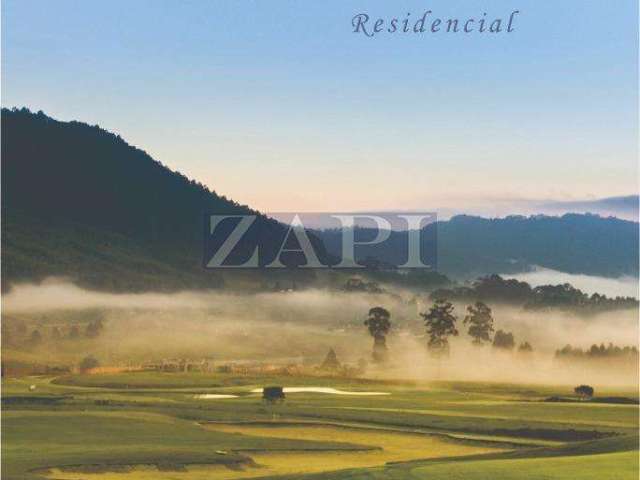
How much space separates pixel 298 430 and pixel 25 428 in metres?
10.7

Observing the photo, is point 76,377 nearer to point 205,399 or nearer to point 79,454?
point 205,399

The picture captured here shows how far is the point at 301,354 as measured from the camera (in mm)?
55125

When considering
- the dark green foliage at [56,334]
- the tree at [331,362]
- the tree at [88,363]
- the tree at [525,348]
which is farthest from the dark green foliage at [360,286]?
the dark green foliage at [56,334]

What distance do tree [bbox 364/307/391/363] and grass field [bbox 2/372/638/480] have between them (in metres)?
3.44

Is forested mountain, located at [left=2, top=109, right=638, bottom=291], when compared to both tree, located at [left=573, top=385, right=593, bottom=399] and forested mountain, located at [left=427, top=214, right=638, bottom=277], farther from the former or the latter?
tree, located at [left=573, top=385, right=593, bottom=399]

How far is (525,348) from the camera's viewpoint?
51.0 metres

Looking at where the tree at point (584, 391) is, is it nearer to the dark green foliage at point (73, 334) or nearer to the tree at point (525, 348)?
the tree at point (525, 348)

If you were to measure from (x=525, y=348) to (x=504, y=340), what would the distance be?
1123mm

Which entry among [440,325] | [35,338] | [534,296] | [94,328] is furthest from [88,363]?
[534,296]

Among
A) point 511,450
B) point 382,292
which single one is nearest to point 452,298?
point 382,292

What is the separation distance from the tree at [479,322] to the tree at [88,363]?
63.9 ft

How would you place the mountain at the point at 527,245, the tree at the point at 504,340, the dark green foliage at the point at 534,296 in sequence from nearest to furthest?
1. the tree at the point at 504,340
2. the dark green foliage at the point at 534,296
3. the mountain at the point at 527,245

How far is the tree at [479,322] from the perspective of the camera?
169 ft

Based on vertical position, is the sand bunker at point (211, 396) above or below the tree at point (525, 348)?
below
